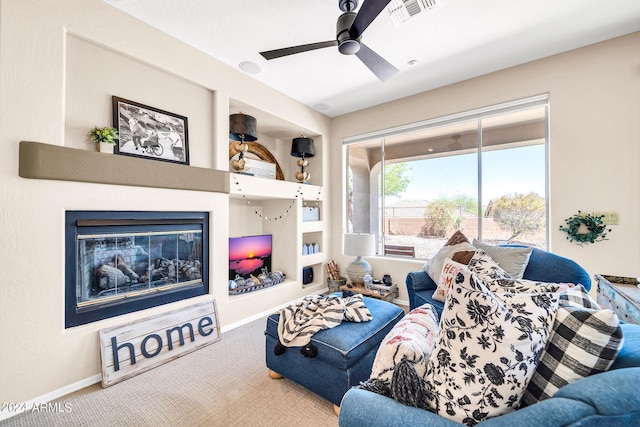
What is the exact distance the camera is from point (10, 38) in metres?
1.67

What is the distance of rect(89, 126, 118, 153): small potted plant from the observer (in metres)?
2.05

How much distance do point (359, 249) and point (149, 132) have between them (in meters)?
2.65

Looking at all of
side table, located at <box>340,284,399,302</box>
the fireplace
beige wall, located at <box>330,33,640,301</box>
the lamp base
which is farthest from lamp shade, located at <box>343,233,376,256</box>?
beige wall, located at <box>330,33,640,301</box>

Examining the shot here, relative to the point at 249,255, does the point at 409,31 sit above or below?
above

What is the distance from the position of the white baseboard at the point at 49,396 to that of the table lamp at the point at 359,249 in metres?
2.71

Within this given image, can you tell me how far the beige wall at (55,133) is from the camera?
5.44ft

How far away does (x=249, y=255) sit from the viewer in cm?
354

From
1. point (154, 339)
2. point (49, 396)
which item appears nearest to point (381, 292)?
point (154, 339)

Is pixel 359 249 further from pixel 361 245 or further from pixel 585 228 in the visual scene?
pixel 585 228

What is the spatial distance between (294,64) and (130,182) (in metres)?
1.99

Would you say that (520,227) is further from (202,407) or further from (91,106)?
(91,106)

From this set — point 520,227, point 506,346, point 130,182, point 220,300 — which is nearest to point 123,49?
point 130,182

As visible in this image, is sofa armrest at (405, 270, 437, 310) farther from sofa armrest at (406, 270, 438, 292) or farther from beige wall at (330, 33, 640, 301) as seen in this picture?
beige wall at (330, 33, 640, 301)

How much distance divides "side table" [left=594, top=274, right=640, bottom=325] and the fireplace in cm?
317
